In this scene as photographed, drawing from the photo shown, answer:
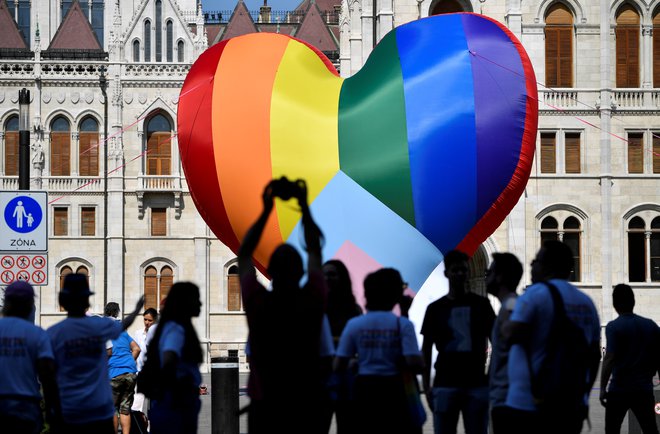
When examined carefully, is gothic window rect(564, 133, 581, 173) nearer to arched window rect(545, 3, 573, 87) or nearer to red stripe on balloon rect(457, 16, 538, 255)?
arched window rect(545, 3, 573, 87)

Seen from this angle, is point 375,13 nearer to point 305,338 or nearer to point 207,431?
point 207,431

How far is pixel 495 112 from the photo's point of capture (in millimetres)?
14102

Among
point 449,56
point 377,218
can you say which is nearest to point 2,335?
point 377,218

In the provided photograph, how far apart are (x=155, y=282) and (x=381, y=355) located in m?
38.1

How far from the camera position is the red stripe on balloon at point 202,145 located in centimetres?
1470

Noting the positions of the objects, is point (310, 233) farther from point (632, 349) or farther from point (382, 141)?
point (382, 141)

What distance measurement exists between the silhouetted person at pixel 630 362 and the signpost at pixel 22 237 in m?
7.82

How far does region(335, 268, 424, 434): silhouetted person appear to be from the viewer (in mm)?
8438

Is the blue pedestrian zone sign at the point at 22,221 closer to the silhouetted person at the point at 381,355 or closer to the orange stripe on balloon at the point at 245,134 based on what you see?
the orange stripe on balloon at the point at 245,134

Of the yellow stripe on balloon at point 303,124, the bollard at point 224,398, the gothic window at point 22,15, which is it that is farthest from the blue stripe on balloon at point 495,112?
the gothic window at point 22,15

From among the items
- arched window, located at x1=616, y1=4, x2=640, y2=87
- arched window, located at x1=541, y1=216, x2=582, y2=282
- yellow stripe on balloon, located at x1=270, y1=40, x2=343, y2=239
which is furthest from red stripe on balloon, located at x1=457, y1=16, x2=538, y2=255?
arched window, located at x1=616, y1=4, x2=640, y2=87

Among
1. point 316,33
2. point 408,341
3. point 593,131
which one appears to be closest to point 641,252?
point 593,131

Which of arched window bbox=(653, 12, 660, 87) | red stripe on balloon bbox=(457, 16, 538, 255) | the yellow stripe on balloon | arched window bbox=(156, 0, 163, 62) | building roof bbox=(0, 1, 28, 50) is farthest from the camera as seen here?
building roof bbox=(0, 1, 28, 50)

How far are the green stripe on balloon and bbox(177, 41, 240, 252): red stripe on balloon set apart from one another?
155 cm
